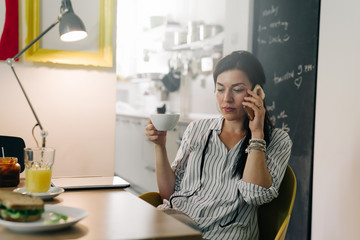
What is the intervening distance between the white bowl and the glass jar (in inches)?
20.0

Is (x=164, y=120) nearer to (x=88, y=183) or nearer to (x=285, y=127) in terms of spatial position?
(x=88, y=183)

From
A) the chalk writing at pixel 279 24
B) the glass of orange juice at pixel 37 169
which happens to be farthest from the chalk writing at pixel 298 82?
the glass of orange juice at pixel 37 169

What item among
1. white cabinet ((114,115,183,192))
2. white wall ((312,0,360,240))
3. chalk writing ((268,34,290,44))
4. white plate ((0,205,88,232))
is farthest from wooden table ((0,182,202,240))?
white cabinet ((114,115,183,192))

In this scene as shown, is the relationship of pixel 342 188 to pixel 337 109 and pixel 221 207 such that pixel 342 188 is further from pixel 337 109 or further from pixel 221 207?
pixel 221 207

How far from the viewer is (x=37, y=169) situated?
127 centimetres

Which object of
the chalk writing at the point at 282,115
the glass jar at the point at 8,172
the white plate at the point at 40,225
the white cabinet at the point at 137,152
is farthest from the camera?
the white cabinet at the point at 137,152

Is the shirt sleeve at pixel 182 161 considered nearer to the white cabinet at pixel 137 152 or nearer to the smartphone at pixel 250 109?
the smartphone at pixel 250 109

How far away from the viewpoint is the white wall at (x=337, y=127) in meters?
2.28

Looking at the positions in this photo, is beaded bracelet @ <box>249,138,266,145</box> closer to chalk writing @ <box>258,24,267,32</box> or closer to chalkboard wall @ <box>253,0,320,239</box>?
chalkboard wall @ <box>253,0,320,239</box>

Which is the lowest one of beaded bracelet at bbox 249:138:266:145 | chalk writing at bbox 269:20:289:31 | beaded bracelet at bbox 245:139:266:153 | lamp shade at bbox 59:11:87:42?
beaded bracelet at bbox 245:139:266:153

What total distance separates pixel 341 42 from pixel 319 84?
11.5 inches

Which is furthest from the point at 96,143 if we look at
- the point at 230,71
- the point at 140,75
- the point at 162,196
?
the point at 140,75

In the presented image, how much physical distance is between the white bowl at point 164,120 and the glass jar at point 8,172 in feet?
1.67

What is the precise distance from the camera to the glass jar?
1426 millimetres
